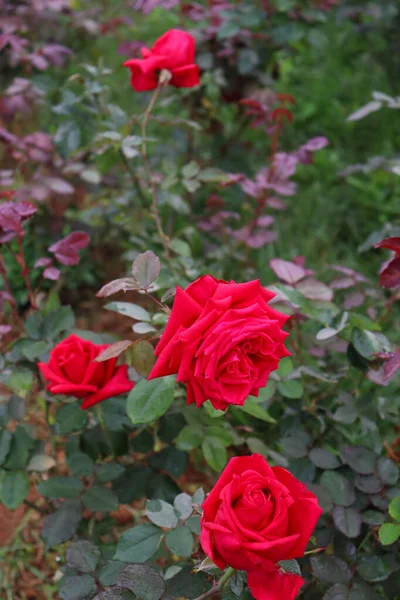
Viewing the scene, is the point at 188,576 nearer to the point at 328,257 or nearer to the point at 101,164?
the point at 101,164

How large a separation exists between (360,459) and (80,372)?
49 centimetres

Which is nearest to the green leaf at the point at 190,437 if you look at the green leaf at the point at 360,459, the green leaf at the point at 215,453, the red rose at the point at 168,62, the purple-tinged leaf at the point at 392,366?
the green leaf at the point at 215,453

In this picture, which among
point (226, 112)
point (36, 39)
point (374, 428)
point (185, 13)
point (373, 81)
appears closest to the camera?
point (374, 428)

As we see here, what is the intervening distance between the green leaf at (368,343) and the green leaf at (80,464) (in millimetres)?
Result: 505

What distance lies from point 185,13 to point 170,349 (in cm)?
165

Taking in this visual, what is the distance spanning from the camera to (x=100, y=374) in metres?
1.00

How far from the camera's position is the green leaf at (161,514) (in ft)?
2.94

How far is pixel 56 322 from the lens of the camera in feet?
3.88

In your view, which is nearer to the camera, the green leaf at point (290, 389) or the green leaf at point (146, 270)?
the green leaf at point (146, 270)

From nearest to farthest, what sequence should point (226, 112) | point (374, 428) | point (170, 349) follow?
point (170, 349) → point (374, 428) → point (226, 112)

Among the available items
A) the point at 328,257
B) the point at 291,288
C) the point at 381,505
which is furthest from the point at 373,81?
the point at 381,505

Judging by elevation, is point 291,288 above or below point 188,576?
above

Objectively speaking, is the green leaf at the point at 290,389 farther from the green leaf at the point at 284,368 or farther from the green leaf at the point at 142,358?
the green leaf at the point at 142,358

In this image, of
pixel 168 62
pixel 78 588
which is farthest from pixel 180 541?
pixel 168 62
